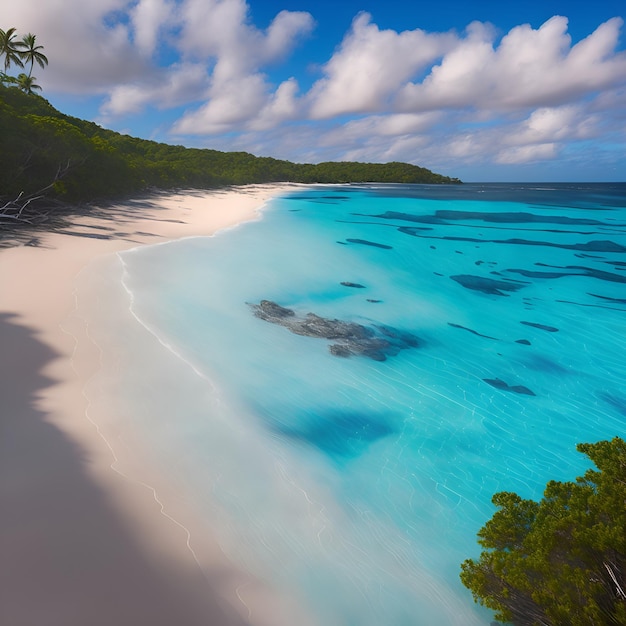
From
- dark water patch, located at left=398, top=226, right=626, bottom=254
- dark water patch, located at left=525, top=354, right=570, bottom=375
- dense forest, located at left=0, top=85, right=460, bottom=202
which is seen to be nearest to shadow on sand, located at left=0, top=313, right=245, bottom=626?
dark water patch, located at left=525, top=354, right=570, bottom=375

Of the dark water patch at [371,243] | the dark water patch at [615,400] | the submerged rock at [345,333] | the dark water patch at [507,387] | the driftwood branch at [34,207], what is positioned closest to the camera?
the dark water patch at [615,400]

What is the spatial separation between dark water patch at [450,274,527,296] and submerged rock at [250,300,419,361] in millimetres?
6784

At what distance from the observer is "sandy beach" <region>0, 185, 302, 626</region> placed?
326 cm

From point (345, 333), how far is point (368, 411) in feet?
10.1

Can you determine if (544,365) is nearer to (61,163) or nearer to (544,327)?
(544,327)

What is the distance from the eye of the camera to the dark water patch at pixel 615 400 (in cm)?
805

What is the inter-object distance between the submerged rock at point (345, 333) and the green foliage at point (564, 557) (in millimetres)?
5281

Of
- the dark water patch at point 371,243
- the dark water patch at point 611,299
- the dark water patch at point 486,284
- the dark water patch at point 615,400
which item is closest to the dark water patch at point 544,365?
the dark water patch at point 615,400

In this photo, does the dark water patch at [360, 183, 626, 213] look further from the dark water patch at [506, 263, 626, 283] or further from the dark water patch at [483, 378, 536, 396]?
the dark water patch at [483, 378, 536, 396]

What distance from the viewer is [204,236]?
65.6 feet

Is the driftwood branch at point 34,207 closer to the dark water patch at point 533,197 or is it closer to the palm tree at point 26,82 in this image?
the palm tree at point 26,82

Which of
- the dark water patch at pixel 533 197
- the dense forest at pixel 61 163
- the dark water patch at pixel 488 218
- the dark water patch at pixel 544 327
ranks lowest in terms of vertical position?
the dark water patch at pixel 544 327

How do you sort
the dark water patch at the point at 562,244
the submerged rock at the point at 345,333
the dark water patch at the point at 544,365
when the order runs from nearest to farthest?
the submerged rock at the point at 345,333, the dark water patch at the point at 544,365, the dark water patch at the point at 562,244

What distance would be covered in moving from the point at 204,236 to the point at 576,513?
1910cm
